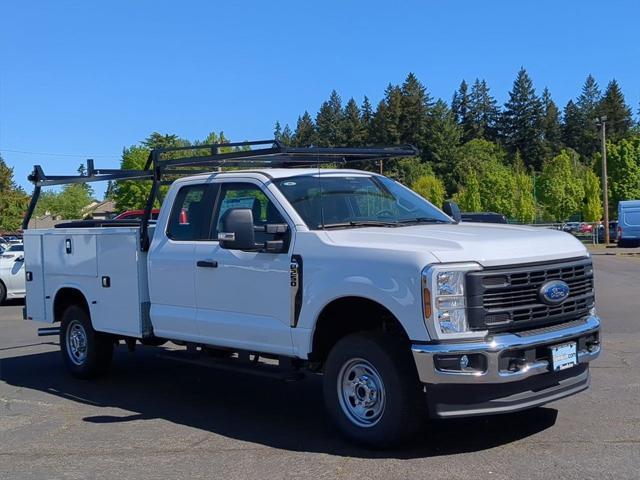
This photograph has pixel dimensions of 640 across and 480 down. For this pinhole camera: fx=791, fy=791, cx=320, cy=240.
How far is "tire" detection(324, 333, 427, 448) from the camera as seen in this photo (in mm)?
5762

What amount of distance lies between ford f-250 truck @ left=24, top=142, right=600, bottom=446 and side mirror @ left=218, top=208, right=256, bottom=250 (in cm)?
1

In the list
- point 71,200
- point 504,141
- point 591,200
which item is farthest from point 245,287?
point 504,141

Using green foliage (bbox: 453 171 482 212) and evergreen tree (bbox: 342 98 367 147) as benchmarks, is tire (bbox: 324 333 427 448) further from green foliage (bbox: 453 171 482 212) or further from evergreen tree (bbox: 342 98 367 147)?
evergreen tree (bbox: 342 98 367 147)

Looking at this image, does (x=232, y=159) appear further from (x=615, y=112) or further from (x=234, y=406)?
(x=615, y=112)

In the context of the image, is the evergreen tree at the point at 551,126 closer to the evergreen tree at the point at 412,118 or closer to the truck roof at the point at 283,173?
the evergreen tree at the point at 412,118

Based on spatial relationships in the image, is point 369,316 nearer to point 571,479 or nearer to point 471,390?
point 471,390

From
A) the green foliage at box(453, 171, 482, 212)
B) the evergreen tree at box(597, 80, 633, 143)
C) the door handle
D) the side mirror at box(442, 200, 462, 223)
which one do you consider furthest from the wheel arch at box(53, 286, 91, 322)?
the evergreen tree at box(597, 80, 633, 143)

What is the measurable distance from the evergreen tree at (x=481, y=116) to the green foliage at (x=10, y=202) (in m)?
76.9

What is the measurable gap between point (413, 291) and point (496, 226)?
5.13ft

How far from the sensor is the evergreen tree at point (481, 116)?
138250mm

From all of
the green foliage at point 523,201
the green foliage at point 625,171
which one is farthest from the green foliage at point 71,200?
the green foliage at point 625,171

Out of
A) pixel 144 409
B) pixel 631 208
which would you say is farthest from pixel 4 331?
pixel 631 208

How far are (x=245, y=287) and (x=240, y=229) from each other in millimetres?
565

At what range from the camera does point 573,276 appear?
6.11m
